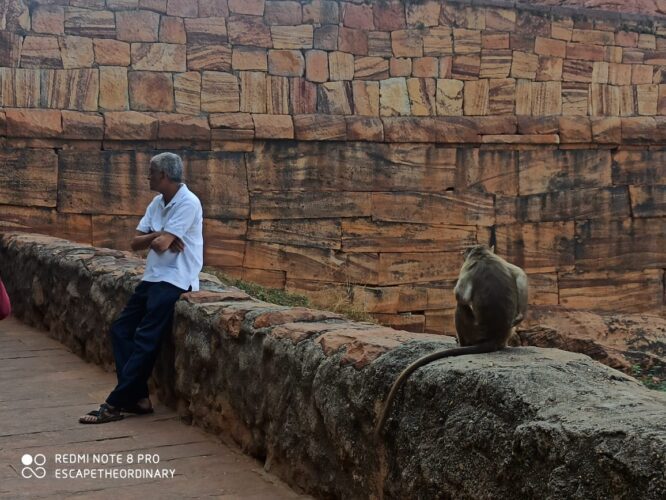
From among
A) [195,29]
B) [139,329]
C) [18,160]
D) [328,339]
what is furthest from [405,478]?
[195,29]

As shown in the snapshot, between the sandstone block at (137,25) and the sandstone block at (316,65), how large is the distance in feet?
6.27

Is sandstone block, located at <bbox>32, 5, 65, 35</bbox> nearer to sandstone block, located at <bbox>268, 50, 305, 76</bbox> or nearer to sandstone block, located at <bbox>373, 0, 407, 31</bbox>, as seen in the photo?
sandstone block, located at <bbox>268, 50, 305, 76</bbox>

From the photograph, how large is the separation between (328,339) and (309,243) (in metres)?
8.50

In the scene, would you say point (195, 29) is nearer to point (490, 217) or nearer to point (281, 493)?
point (490, 217)

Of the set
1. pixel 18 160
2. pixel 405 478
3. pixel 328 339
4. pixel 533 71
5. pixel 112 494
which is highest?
pixel 533 71

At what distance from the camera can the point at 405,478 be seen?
3.34 m

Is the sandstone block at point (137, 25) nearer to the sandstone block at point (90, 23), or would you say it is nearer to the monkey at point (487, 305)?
the sandstone block at point (90, 23)

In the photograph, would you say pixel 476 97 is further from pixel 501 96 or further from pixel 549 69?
pixel 549 69

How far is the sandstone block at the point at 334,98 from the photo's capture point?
41.3 feet

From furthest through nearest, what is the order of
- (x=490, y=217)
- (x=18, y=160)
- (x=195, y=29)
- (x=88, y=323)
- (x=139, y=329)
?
(x=490, y=217), (x=195, y=29), (x=18, y=160), (x=88, y=323), (x=139, y=329)

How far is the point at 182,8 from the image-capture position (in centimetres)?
1185

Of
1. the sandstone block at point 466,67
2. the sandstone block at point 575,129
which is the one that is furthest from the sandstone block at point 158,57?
the sandstone block at point 575,129

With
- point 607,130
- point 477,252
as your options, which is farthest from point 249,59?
point 477,252

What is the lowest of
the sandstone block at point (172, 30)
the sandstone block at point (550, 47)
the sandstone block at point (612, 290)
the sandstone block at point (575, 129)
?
the sandstone block at point (612, 290)
